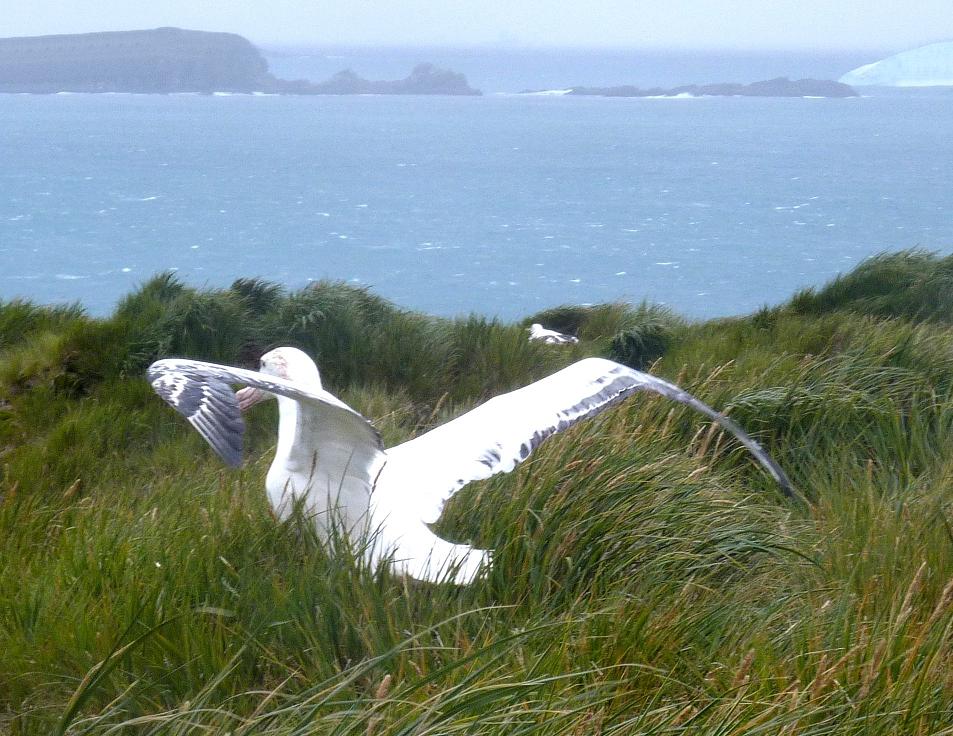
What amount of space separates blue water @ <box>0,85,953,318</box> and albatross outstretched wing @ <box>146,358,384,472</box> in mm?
4486

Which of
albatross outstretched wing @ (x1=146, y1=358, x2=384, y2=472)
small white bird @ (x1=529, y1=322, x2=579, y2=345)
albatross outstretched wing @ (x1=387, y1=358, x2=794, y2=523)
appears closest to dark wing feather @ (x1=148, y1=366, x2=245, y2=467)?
albatross outstretched wing @ (x1=146, y1=358, x2=384, y2=472)

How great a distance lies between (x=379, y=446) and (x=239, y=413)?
60cm

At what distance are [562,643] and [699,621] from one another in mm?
458

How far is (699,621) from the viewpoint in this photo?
8.45 feet

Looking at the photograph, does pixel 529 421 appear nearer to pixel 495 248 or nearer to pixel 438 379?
pixel 438 379

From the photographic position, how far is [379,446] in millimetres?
3338

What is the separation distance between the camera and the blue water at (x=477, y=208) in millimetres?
27875

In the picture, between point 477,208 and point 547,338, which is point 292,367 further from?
point 477,208

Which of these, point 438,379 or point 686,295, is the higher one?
point 438,379

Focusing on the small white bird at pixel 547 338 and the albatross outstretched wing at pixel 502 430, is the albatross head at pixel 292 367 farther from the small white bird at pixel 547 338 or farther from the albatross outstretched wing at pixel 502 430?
the small white bird at pixel 547 338

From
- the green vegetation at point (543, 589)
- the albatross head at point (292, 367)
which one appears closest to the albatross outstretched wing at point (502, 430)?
the green vegetation at point (543, 589)

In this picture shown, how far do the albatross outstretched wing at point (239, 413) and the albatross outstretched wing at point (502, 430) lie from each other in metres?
0.16

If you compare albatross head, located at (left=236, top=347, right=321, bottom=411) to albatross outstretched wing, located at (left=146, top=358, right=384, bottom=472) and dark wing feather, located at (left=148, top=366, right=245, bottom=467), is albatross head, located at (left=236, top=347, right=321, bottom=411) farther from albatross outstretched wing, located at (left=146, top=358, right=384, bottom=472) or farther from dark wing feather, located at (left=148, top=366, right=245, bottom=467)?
dark wing feather, located at (left=148, top=366, right=245, bottom=467)

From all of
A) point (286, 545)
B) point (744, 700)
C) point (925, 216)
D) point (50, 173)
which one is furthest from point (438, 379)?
point (50, 173)
